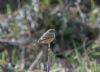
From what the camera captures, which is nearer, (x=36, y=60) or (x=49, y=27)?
(x=36, y=60)

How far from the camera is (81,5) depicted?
3.95 metres

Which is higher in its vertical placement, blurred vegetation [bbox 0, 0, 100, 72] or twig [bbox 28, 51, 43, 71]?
blurred vegetation [bbox 0, 0, 100, 72]

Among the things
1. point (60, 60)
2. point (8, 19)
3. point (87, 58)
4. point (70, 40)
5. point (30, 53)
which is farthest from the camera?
point (8, 19)

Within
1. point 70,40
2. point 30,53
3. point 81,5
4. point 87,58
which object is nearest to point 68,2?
point 81,5

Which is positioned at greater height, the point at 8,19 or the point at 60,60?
the point at 8,19

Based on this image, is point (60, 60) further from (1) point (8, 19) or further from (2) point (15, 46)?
(1) point (8, 19)

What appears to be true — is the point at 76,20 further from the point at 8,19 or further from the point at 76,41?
the point at 8,19

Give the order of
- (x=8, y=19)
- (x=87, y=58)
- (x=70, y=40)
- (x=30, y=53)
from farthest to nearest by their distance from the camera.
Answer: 1. (x=8, y=19)
2. (x=70, y=40)
3. (x=30, y=53)
4. (x=87, y=58)

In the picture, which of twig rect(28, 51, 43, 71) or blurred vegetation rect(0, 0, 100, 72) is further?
blurred vegetation rect(0, 0, 100, 72)

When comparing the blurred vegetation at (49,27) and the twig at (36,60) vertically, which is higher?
the blurred vegetation at (49,27)

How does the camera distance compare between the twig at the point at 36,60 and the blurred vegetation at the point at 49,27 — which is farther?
the blurred vegetation at the point at 49,27

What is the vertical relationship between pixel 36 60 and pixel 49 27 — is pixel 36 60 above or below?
below

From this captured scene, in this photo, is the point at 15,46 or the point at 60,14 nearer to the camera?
the point at 15,46

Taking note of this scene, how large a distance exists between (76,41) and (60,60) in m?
0.54
